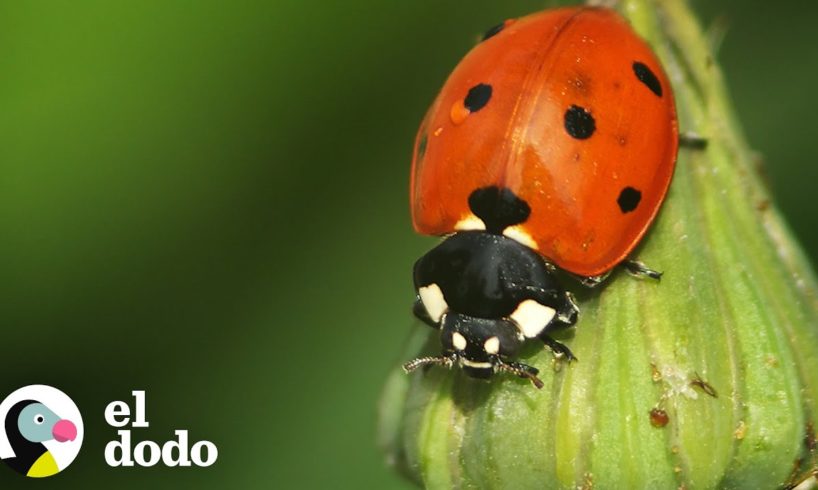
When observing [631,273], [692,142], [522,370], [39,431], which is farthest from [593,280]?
[39,431]

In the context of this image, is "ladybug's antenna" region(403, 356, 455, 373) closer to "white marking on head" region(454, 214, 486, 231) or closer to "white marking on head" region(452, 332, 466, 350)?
"white marking on head" region(452, 332, 466, 350)

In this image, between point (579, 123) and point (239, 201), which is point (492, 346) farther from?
point (239, 201)

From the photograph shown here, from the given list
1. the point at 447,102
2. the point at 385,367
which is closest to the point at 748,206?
the point at 447,102

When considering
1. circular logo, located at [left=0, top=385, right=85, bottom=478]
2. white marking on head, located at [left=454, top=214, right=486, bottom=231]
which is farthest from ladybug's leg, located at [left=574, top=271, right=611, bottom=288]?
circular logo, located at [left=0, top=385, right=85, bottom=478]

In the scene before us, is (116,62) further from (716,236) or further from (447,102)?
(716,236)

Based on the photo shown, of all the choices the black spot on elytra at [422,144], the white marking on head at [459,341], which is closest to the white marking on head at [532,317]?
the white marking on head at [459,341]

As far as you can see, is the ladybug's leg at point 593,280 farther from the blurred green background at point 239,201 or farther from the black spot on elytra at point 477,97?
the blurred green background at point 239,201
